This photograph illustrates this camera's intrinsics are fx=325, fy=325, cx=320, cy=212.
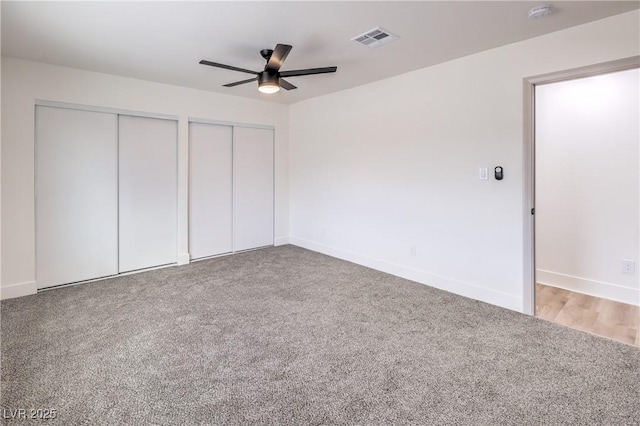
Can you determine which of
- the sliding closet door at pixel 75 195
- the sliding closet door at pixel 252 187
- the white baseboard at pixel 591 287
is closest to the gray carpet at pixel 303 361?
the sliding closet door at pixel 75 195

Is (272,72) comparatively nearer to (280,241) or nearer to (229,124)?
(229,124)

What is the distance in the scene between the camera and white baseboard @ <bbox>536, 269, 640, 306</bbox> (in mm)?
3371

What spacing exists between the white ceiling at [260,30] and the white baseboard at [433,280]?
2410mm

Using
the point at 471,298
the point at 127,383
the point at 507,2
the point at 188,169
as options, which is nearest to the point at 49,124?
the point at 188,169

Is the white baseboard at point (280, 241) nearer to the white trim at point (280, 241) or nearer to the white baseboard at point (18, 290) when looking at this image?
the white trim at point (280, 241)

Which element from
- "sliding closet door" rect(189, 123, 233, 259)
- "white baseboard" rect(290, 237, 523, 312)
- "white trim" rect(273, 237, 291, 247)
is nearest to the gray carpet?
"white baseboard" rect(290, 237, 523, 312)

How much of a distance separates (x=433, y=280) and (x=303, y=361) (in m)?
2.12

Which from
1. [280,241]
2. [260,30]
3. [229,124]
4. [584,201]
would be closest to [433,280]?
[584,201]

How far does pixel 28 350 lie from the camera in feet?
7.89

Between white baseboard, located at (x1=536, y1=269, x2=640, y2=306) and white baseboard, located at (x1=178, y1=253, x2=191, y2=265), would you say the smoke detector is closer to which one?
white baseboard, located at (x1=536, y1=269, x2=640, y2=306)

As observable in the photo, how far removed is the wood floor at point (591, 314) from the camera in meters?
2.77

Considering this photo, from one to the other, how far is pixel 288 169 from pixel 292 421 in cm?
466

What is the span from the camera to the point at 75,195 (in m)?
3.87

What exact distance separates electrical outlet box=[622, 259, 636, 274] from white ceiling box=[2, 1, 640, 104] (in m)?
2.44
